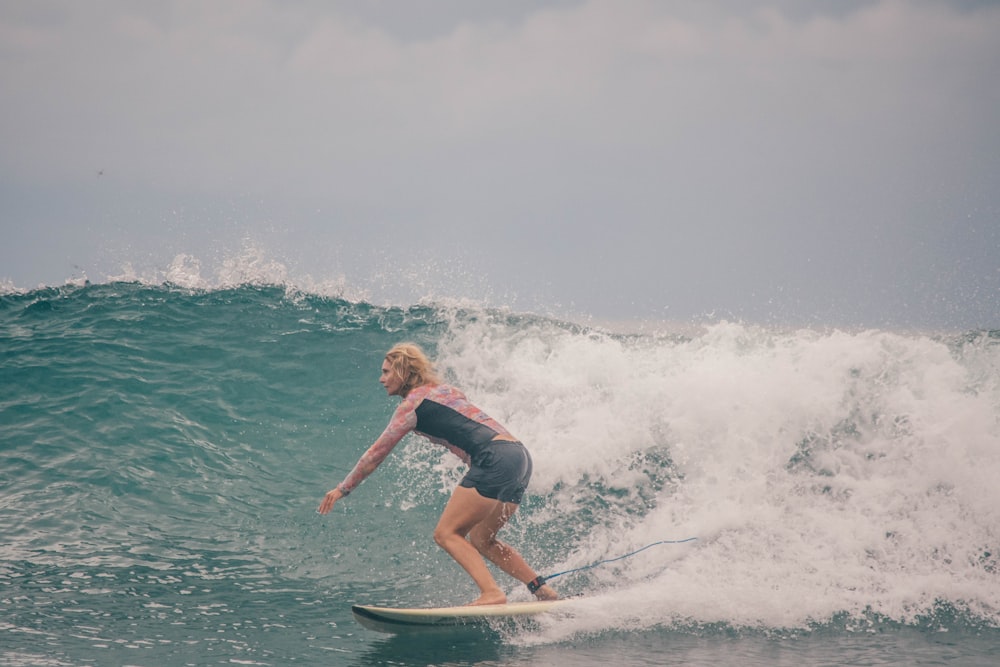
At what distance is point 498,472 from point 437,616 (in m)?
0.91

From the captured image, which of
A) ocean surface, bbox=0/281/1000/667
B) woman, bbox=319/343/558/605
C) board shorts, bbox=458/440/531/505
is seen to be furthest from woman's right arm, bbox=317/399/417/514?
ocean surface, bbox=0/281/1000/667

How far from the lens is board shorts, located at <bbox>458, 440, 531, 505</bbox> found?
4918mm

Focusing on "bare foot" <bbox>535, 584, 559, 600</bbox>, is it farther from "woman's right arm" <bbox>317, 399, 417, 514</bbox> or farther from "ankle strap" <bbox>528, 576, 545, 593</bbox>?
"woman's right arm" <bbox>317, 399, 417, 514</bbox>

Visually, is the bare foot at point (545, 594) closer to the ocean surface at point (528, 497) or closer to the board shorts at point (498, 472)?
the ocean surface at point (528, 497)

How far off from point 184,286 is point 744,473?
9.16 m

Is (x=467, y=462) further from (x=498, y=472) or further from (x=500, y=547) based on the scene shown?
(x=500, y=547)

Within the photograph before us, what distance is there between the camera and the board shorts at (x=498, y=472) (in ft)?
16.1

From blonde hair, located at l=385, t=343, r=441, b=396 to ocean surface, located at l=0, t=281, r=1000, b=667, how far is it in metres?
1.51

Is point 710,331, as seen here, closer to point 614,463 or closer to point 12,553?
point 614,463

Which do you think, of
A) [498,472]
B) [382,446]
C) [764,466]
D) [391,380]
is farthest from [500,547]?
[764,466]

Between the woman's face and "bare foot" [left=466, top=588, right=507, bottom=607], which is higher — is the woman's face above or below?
above

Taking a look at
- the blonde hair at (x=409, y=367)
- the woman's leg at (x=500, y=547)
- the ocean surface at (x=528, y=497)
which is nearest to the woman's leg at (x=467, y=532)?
the woman's leg at (x=500, y=547)

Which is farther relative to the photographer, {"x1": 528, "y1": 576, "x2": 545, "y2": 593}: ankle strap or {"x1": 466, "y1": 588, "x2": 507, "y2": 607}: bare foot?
{"x1": 528, "y1": 576, "x2": 545, "y2": 593}: ankle strap

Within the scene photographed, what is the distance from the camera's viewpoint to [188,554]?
6340mm
